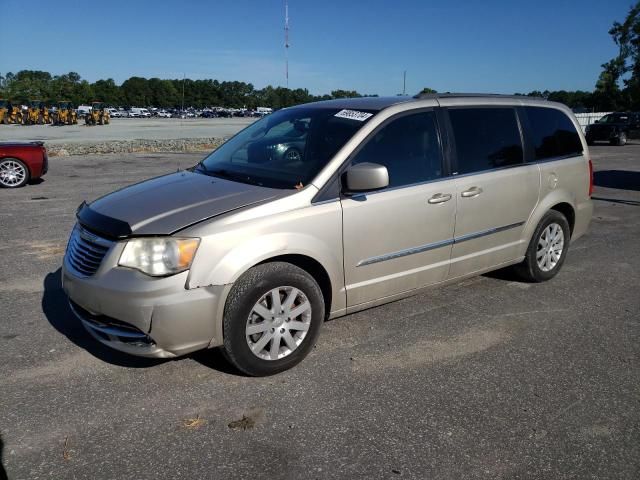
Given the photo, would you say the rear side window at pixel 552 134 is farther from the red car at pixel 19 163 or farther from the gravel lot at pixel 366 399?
the red car at pixel 19 163

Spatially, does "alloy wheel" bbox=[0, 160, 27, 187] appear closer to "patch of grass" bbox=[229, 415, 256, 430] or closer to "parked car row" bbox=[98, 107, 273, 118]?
"patch of grass" bbox=[229, 415, 256, 430]

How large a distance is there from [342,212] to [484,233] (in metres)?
1.57

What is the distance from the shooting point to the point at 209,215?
320 centimetres

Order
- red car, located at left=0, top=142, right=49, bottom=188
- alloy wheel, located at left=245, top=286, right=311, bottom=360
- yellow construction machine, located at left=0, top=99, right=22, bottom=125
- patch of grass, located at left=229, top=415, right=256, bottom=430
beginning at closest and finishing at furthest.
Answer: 1. patch of grass, located at left=229, top=415, right=256, bottom=430
2. alloy wheel, located at left=245, top=286, right=311, bottom=360
3. red car, located at left=0, top=142, right=49, bottom=188
4. yellow construction machine, located at left=0, top=99, right=22, bottom=125

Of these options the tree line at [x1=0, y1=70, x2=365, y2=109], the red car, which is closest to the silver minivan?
the red car

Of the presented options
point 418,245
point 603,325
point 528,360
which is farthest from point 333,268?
point 603,325

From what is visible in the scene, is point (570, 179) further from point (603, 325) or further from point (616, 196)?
point (616, 196)

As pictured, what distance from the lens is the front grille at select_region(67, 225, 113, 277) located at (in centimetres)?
320

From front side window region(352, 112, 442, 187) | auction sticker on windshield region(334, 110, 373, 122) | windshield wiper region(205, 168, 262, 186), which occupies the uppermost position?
auction sticker on windshield region(334, 110, 373, 122)

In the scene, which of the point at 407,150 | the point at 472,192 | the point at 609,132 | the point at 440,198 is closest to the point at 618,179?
the point at 472,192

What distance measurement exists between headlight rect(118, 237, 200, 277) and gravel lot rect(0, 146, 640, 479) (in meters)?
0.80

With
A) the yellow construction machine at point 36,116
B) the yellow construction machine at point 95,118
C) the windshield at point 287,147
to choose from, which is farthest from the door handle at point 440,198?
the yellow construction machine at point 36,116

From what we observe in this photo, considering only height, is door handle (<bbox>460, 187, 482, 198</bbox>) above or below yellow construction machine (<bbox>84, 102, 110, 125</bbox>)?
below

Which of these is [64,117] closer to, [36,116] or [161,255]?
[36,116]
